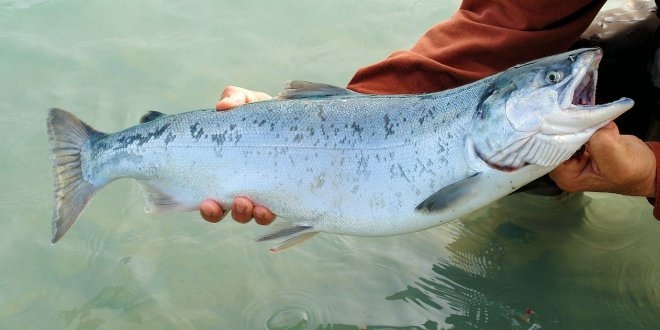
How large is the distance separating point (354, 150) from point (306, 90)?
0.36m

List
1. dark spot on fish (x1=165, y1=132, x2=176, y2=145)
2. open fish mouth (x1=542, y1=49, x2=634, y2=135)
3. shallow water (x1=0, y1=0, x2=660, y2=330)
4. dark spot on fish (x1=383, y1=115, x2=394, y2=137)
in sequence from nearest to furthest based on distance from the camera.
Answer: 1. open fish mouth (x1=542, y1=49, x2=634, y2=135)
2. dark spot on fish (x1=383, y1=115, x2=394, y2=137)
3. dark spot on fish (x1=165, y1=132, x2=176, y2=145)
4. shallow water (x1=0, y1=0, x2=660, y2=330)

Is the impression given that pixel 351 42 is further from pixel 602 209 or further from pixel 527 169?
pixel 527 169

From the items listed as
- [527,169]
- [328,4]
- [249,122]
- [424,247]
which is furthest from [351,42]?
[527,169]

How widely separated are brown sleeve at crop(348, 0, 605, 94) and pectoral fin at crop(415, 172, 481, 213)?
1.00 metres

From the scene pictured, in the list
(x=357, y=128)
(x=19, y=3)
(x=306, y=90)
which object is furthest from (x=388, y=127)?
(x=19, y=3)

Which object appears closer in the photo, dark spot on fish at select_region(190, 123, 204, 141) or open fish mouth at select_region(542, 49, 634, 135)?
open fish mouth at select_region(542, 49, 634, 135)

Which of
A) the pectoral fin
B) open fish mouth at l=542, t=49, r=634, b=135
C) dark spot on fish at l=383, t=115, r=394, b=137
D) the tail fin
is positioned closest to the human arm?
open fish mouth at l=542, t=49, r=634, b=135

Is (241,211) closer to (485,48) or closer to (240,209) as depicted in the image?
(240,209)

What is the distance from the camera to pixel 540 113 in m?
2.42

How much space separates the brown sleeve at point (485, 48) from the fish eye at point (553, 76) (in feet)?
3.30

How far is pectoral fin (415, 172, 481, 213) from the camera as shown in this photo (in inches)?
99.6

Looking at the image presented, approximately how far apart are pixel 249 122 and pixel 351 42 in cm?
274

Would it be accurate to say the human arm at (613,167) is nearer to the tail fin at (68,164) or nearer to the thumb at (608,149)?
the thumb at (608,149)

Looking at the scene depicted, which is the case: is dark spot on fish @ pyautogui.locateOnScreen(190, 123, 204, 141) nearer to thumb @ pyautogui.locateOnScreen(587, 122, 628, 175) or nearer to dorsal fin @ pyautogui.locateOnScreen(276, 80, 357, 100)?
dorsal fin @ pyautogui.locateOnScreen(276, 80, 357, 100)
